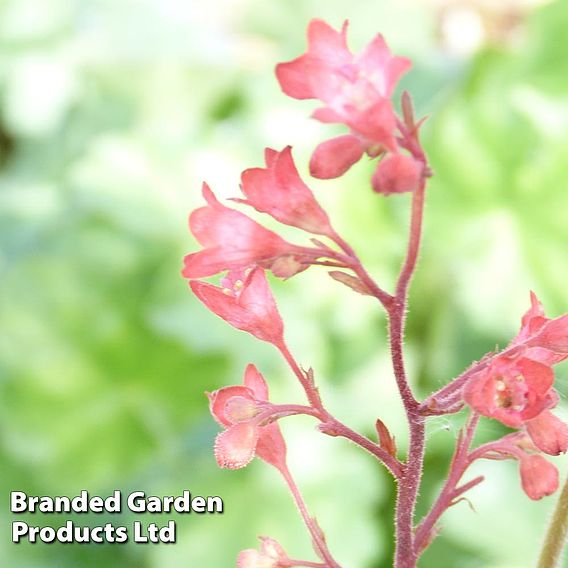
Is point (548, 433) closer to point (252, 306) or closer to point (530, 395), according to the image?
point (530, 395)

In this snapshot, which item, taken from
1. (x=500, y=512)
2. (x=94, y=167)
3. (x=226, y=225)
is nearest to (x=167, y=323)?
(x=94, y=167)

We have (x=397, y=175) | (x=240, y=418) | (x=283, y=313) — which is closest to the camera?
(x=397, y=175)

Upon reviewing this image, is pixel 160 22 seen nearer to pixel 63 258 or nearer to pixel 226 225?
pixel 63 258

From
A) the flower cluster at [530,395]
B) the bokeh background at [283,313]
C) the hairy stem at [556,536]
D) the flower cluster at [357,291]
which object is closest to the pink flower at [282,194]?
the flower cluster at [357,291]

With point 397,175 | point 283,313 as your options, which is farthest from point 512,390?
point 283,313

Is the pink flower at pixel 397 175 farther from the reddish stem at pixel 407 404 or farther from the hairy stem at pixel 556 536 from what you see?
the hairy stem at pixel 556 536
